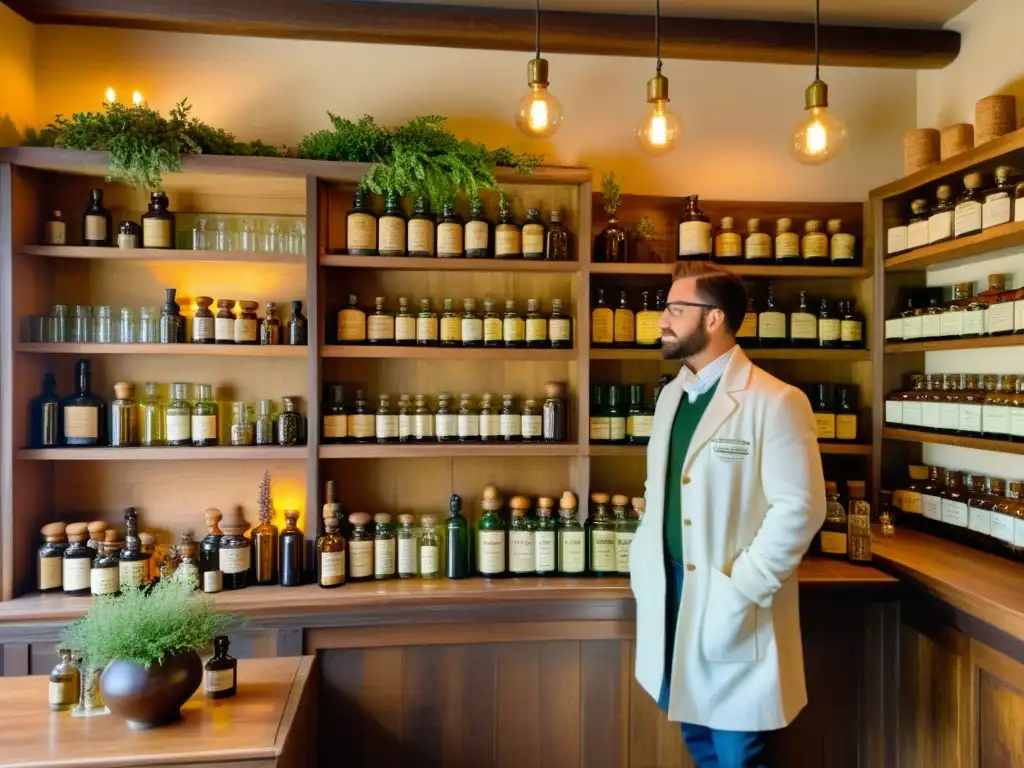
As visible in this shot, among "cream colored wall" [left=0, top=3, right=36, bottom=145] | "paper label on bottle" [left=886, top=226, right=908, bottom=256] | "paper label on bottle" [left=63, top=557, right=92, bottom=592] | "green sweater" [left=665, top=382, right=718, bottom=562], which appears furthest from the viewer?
"paper label on bottle" [left=886, top=226, right=908, bottom=256]

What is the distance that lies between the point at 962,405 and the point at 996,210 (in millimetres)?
577

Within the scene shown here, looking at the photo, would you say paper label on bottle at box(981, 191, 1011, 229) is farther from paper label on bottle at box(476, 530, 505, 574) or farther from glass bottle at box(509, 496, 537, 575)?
paper label on bottle at box(476, 530, 505, 574)

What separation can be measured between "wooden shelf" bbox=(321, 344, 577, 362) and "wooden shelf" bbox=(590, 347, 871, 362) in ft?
0.38

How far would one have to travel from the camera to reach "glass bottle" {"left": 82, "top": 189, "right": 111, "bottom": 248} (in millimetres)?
2059

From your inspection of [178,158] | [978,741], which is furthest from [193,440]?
[978,741]

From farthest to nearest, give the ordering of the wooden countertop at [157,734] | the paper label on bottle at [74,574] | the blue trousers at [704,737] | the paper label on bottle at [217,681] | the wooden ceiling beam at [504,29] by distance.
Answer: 1. the wooden ceiling beam at [504,29]
2. the paper label on bottle at [74,574]
3. the blue trousers at [704,737]
4. the paper label on bottle at [217,681]
5. the wooden countertop at [157,734]

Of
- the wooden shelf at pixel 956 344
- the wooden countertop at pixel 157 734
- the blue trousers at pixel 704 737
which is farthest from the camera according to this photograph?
the wooden shelf at pixel 956 344

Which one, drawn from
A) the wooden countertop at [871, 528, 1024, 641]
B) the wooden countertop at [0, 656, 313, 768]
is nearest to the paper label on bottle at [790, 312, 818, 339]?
the wooden countertop at [871, 528, 1024, 641]

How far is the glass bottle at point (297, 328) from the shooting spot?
84.2 inches

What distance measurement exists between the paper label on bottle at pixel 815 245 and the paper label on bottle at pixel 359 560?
1791 mm

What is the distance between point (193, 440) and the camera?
2.12 m

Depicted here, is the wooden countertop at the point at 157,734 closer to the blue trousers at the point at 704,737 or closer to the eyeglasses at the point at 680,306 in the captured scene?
the blue trousers at the point at 704,737

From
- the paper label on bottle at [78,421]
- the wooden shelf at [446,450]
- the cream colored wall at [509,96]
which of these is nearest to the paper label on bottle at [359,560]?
the wooden shelf at [446,450]

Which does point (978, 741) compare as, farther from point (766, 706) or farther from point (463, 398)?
point (463, 398)
